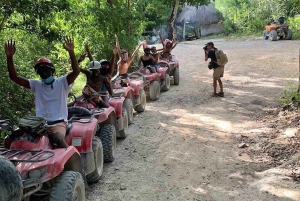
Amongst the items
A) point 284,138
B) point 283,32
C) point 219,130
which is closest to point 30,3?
point 219,130

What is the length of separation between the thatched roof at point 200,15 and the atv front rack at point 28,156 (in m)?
31.0

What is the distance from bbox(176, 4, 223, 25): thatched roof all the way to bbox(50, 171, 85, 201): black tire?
3089 centimetres

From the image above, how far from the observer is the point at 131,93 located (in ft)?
27.6

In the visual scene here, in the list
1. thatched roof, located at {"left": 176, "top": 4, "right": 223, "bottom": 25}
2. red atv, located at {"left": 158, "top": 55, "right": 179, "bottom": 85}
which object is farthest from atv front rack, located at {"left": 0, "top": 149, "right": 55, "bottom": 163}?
thatched roof, located at {"left": 176, "top": 4, "right": 223, "bottom": 25}

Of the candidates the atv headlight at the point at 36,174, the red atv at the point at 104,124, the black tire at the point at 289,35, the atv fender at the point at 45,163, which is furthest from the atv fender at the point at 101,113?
the black tire at the point at 289,35

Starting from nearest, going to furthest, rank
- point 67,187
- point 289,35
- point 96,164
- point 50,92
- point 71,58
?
1. point 67,187
2. point 71,58
3. point 50,92
4. point 96,164
5. point 289,35

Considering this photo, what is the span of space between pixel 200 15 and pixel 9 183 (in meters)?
32.6

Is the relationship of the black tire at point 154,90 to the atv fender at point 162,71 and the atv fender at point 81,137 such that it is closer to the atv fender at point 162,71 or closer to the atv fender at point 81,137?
the atv fender at point 162,71

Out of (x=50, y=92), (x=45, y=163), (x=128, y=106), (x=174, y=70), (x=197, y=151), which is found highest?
(x=50, y=92)

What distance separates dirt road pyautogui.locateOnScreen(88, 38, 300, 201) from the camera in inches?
192

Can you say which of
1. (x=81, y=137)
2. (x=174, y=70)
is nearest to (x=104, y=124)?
(x=81, y=137)

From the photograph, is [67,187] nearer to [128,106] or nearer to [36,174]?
[36,174]

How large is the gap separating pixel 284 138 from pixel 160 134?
2.38 meters

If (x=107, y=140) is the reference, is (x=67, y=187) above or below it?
above
